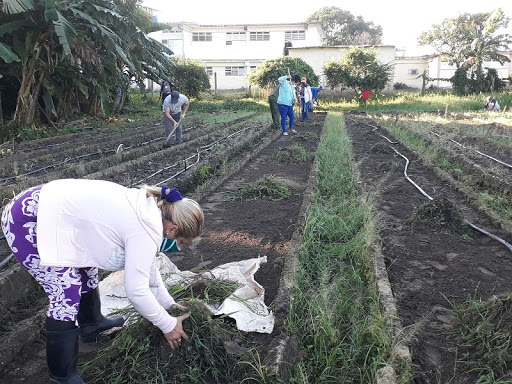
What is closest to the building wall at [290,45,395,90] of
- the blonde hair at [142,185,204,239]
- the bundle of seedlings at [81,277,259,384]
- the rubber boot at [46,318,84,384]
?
the bundle of seedlings at [81,277,259,384]

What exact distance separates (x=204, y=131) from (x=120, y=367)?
1079 centimetres

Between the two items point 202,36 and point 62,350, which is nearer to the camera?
point 62,350

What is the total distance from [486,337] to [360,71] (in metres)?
22.5

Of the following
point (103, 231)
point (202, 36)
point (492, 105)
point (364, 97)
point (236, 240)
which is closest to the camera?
point (103, 231)

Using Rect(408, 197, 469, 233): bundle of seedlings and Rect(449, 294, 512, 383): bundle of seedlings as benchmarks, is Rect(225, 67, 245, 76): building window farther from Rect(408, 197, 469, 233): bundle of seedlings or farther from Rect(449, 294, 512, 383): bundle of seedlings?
Rect(449, 294, 512, 383): bundle of seedlings

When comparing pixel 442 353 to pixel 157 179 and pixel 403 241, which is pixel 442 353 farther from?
pixel 157 179

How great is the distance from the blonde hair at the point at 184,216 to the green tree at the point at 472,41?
26441 millimetres

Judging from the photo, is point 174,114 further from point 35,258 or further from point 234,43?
point 234,43

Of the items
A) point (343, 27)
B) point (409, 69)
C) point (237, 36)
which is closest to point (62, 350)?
point (237, 36)

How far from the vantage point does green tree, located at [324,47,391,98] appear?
22797 mm

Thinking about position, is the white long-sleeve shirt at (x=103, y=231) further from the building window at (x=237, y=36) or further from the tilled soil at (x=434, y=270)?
the building window at (x=237, y=36)

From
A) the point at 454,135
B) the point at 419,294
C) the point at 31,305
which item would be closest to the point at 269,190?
the point at 419,294

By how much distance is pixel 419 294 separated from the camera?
125 inches

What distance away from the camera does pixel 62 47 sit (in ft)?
36.2
